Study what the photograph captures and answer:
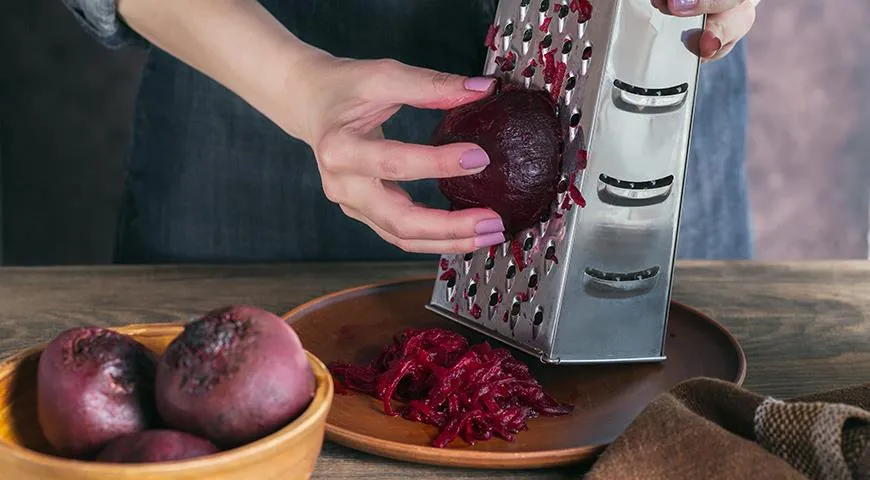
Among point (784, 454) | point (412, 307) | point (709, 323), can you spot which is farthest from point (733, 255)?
point (784, 454)

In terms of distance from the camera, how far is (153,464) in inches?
36.4

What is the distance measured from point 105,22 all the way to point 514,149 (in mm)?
1157

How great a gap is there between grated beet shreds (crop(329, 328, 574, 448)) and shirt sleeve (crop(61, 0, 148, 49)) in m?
1.07

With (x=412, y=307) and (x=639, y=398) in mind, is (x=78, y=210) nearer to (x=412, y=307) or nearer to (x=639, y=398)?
(x=412, y=307)

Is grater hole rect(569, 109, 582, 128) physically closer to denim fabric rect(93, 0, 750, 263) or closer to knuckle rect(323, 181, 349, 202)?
knuckle rect(323, 181, 349, 202)

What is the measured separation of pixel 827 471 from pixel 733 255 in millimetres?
1811

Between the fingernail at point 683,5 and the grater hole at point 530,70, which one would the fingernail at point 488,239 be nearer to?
the grater hole at point 530,70

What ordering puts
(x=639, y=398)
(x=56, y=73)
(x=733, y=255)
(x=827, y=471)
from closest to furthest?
(x=827, y=471) → (x=639, y=398) → (x=733, y=255) → (x=56, y=73)

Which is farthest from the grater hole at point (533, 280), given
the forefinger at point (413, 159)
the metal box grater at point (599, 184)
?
the forefinger at point (413, 159)

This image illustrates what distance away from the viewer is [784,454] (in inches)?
49.2

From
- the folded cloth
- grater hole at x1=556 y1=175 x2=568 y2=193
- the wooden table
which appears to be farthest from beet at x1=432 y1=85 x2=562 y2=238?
the wooden table

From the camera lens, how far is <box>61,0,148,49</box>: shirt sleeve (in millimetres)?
2164

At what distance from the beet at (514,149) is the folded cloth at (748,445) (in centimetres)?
44

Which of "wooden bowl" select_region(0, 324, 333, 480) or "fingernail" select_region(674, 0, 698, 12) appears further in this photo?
"fingernail" select_region(674, 0, 698, 12)
